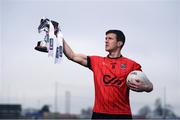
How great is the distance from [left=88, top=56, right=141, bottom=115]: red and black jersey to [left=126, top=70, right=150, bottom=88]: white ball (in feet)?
0.31

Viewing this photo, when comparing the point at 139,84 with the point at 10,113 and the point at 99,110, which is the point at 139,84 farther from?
the point at 10,113

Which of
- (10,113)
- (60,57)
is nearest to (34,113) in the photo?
(10,113)

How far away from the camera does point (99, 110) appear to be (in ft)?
24.9

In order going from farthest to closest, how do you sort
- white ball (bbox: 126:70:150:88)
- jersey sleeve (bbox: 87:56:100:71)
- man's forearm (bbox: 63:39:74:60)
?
1. jersey sleeve (bbox: 87:56:100:71)
2. man's forearm (bbox: 63:39:74:60)
3. white ball (bbox: 126:70:150:88)

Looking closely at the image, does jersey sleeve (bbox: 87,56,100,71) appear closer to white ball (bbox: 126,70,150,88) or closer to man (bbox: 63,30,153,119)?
man (bbox: 63,30,153,119)

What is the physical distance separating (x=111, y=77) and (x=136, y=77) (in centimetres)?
43

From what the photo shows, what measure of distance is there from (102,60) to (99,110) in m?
0.88

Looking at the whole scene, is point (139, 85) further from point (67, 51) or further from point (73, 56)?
point (67, 51)

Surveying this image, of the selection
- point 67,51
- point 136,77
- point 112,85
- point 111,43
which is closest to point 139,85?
point 136,77

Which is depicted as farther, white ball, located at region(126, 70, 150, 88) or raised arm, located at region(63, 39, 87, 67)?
raised arm, located at region(63, 39, 87, 67)

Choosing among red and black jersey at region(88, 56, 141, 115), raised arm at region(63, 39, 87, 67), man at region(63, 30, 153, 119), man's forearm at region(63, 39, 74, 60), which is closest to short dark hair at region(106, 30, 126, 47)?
man at region(63, 30, 153, 119)

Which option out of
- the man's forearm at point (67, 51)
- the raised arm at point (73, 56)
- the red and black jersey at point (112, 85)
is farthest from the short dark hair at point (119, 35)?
the man's forearm at point (67, 51)

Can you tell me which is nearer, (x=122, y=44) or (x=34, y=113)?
(x=122, y=44)

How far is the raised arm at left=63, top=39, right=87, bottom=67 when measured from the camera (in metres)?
7.72
